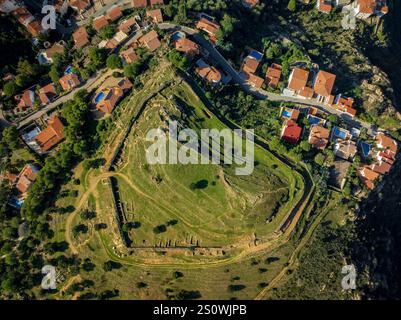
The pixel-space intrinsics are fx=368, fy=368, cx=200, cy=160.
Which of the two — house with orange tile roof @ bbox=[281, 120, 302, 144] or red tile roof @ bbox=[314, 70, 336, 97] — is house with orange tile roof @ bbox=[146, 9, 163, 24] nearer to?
house with orange tile roof @ bbox=[281, 120, 302, 144]

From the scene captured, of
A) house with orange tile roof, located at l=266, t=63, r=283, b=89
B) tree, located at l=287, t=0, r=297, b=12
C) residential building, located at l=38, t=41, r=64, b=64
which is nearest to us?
house with orange tile roof, located at l=266, t=63, r=283, b=89

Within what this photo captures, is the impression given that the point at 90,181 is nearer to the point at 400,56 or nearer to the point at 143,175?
the point at 143,175

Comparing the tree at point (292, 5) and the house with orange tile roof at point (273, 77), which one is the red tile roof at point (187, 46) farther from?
the tree at point (292, 5)

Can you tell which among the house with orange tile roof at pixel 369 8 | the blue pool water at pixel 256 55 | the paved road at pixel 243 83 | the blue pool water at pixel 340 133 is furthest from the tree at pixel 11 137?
Result: the house with orange tile roof at pixel 369 8

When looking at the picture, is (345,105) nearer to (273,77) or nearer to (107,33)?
(273,77)

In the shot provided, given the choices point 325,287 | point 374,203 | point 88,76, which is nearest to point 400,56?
point 374,203

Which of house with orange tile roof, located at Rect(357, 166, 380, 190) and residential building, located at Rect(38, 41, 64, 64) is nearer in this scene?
house with orange tile roof, located at Rect(357, 166, 380, 190)

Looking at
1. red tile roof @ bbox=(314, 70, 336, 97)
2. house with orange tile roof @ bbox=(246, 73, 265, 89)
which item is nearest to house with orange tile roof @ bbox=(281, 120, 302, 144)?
red tile roof @ bbox=(314, 70, 336, 97)

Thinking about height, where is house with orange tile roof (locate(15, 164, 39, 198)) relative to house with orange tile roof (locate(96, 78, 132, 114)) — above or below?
below
